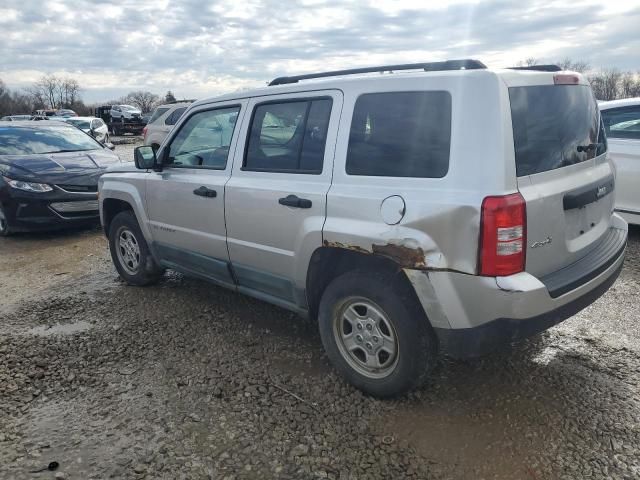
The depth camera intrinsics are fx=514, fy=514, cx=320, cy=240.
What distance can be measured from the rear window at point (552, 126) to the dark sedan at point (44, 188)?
6.25 m

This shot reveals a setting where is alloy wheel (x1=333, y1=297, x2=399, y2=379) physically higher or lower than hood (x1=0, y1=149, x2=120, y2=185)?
lower

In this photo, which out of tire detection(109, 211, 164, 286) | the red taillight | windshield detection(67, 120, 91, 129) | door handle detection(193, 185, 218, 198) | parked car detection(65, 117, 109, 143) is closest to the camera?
the red taillight

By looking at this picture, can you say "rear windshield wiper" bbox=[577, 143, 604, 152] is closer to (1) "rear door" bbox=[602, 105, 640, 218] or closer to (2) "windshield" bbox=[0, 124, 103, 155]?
(1) "rear door" bbox=[602, 105, 640, 218]

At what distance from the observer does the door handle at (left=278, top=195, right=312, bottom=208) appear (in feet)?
10.2

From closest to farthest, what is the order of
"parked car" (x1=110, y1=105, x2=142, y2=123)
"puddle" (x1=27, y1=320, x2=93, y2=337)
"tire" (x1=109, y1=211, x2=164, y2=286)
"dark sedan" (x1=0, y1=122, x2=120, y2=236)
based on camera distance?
1. "puddle" (x1=27, y1=320, x2=93, y2=337)
2. "tire" (x1=109, y1=211, x2=164, y2=286)
3. "dark sedan" (x1=0, y1=122, x2=120, y2=236)
4. "parked car" (x1=110, y1=105, x2=142, y2=123)

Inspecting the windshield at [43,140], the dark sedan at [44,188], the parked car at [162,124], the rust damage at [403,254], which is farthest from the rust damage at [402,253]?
the parked car at [162,124]

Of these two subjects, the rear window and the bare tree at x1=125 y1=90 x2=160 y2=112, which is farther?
the bare tree at x1=125 y1=90 x2=160 y2=112

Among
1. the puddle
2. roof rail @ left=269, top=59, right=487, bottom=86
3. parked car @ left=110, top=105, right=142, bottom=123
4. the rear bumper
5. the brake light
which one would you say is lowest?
the puddle

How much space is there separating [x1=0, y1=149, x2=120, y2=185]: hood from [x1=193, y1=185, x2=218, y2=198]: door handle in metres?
4.10

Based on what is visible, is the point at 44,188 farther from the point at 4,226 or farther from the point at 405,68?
the point at 405,68

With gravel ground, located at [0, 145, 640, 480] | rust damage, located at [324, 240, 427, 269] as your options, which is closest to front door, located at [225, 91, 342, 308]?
rust damage, located at [324, 240, 427, 269]

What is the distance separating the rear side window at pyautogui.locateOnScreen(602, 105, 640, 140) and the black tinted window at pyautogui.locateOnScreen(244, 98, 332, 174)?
443cm

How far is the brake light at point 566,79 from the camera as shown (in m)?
2.86

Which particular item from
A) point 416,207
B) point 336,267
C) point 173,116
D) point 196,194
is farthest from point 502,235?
point 173,116
